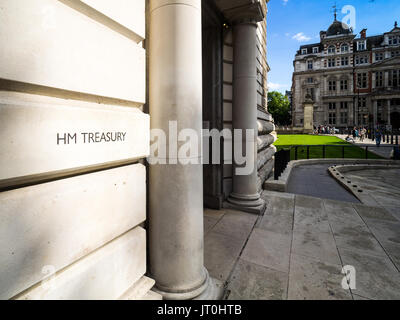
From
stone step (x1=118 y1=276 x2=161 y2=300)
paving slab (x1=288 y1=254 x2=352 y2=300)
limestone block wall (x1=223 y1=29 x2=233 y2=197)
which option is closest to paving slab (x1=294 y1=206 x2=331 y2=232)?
paving slab (x1=288 y1=254 x2=352 y2=300)

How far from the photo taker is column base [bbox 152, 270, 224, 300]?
6.77 feet

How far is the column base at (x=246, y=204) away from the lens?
4.83 meters

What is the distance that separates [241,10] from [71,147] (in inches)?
193

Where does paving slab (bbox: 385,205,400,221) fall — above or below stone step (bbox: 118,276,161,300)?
below

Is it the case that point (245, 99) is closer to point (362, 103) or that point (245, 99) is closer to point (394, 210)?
point (394, 210)

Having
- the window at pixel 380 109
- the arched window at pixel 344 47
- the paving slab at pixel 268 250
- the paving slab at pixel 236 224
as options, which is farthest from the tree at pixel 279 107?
the paving slab at pixel 268 250

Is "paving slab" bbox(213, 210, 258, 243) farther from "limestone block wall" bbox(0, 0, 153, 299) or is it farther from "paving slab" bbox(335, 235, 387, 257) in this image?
"limestone block wall" bbox(0, 0, 153, 299)

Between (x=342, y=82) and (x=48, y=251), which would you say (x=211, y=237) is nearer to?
(x=48, y=251)

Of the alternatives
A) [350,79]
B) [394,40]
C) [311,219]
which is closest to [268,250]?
[311,219]

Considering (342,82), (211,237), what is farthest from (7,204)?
(342,82)

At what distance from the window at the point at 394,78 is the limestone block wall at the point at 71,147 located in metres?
78.2

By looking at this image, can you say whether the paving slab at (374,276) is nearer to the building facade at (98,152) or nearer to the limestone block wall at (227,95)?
the building facade at (98,152)

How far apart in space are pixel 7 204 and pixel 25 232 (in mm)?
198
